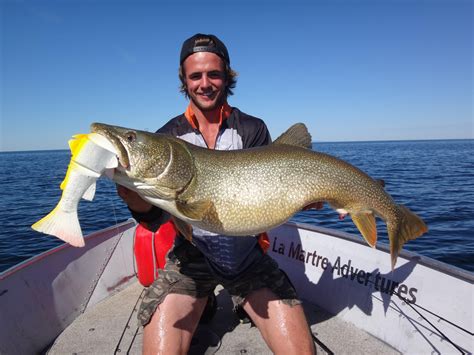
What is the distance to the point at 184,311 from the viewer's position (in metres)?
3.84

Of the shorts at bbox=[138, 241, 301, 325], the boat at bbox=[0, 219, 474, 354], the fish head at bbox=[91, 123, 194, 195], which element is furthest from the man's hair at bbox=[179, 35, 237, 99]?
the boat at bbox=[0, 219, 474, 354]

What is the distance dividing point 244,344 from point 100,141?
346 cm

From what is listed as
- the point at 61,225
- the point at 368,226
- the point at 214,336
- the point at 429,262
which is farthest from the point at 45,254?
the point at 429,262

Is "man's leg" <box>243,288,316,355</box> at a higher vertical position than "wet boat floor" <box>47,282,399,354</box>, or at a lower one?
higher

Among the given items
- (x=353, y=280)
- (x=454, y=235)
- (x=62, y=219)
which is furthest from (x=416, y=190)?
(x=62, y=219)

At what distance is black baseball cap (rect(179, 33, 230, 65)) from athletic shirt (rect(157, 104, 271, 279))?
2.10 ft

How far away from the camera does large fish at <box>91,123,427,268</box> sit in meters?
2.71

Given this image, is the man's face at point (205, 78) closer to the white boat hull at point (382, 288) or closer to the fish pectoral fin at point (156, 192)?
the fish pectoral fin at point (156, 192)

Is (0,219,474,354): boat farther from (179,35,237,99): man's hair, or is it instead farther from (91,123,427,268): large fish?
(179,35,237,99): man's hair

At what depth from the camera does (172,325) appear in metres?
3.69

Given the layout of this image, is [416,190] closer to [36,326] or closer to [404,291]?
[404,291]

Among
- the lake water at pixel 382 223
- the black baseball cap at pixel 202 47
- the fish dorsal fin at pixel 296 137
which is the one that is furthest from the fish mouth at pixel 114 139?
the lake water at pixel 382 223

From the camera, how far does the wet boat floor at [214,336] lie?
4.43 metres

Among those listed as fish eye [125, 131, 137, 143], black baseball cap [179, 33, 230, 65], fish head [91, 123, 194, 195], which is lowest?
fish head [91, 123, 194, 195]
